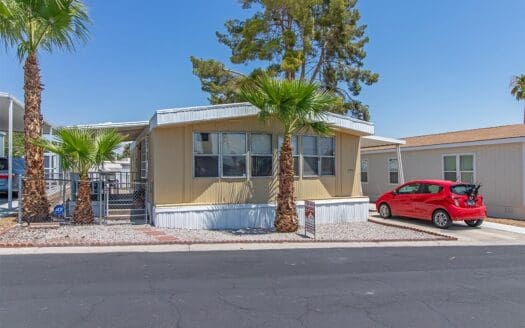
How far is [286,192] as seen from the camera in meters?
11.7

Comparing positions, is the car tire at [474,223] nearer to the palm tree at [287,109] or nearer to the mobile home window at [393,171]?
the palm tree at [287,109]

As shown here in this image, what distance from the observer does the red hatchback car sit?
13.5 m

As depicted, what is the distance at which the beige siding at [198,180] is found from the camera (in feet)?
40.0

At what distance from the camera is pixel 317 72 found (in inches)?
988

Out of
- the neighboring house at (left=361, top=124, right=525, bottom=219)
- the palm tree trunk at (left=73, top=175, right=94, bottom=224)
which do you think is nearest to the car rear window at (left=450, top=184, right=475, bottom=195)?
the neighboring house at (left=361, top=124, right=525, bottom=219)

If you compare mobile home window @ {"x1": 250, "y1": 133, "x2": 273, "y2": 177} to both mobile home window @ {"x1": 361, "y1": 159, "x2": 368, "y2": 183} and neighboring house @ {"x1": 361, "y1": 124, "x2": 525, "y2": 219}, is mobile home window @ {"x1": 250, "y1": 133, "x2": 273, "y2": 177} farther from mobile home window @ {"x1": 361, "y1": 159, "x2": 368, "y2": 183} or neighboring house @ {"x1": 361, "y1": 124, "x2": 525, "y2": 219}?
mobile home window @ {"x1": 361, "y1": 159, "x2": 368, "y2": 183}

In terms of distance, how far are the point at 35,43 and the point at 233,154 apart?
22.1ft

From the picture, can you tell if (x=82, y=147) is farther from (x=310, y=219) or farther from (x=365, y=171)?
(x=365, y=171)

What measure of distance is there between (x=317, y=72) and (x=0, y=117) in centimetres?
1689

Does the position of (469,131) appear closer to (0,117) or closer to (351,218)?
(351,218)

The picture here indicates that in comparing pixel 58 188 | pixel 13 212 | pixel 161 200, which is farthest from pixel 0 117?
pixel 161 200

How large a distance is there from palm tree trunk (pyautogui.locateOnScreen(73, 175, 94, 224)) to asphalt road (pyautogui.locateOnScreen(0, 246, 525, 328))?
384 cm

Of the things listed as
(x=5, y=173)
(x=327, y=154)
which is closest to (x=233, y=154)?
(x=327, y=154)

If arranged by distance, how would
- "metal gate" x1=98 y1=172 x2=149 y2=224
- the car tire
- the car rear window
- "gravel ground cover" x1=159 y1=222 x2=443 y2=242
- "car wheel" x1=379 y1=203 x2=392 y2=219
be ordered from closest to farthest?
"gravel ground cover" x1=159 y1=222 x2=443 y2=242, "metal gate" x1=98 y1=172 x2=149 y2=224, the car rear window, the car tire, "car wheel" x1=379 y1=203 x2=392 y2=219
